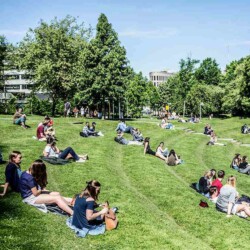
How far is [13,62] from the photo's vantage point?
227 feet

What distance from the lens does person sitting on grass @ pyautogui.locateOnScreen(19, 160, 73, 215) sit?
40.8 ft

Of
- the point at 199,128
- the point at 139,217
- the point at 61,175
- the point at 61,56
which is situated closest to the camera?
the point at 139,217

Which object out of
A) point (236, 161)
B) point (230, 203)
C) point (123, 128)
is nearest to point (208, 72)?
point (123, 128)

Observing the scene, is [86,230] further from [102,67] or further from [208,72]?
[208,72]

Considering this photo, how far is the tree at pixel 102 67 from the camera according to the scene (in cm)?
5212

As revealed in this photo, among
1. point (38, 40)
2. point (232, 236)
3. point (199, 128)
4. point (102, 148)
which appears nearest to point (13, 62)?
point (38, 40)

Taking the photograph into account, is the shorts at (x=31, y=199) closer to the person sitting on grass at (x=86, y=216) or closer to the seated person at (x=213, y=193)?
the person sitting on grass at (x=86, y=216)

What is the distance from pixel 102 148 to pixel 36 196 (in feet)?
55.6

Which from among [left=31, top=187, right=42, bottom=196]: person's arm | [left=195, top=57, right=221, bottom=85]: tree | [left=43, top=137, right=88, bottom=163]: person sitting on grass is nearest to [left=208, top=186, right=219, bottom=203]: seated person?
[left=43, top=137, right=88, bottom=163]: person sitting on grass

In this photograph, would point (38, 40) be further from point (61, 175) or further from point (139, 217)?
point (139, 217)

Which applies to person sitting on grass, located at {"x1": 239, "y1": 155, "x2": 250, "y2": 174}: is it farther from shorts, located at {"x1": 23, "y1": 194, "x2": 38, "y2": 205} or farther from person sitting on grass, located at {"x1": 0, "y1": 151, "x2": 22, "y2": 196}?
shorts, located at {"x1": 23, "y1": 194, "x2": 38, "y2": 205}

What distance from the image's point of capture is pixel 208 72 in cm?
11762

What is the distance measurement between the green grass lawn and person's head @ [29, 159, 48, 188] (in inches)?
39.9

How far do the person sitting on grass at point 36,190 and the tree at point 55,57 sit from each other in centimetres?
4844
